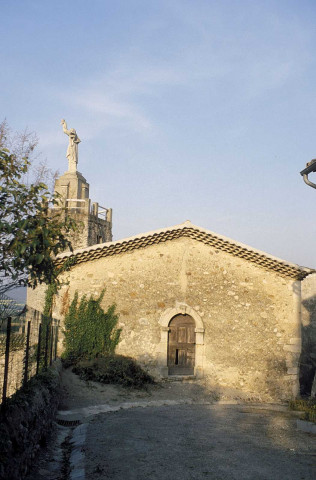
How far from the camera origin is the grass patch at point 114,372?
12250 mm

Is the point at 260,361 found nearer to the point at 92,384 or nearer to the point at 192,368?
the point at 192,368

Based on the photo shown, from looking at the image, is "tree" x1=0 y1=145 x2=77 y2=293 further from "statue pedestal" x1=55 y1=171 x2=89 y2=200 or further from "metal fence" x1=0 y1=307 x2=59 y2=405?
"statue pedestal" x1=55 y1=171 x2=89 y2=200

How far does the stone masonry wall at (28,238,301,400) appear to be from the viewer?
44.2ft

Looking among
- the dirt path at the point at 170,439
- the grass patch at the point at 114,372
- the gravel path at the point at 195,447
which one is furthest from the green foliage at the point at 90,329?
the gravel path at the point at 195,447

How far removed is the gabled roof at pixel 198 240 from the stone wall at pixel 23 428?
22.2ft

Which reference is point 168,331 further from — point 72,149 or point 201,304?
point 72,149

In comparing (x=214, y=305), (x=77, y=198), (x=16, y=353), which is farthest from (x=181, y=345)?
(x=77, y=198)

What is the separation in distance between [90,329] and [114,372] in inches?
68.1

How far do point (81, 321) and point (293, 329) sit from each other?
621cm

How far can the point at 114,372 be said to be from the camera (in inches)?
489

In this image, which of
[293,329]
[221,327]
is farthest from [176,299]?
[293,329]

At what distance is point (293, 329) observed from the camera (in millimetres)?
13641

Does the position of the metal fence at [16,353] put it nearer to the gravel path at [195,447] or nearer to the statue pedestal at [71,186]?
the gravel path at [195,447]

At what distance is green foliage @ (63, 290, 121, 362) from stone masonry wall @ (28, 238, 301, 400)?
0.24m
